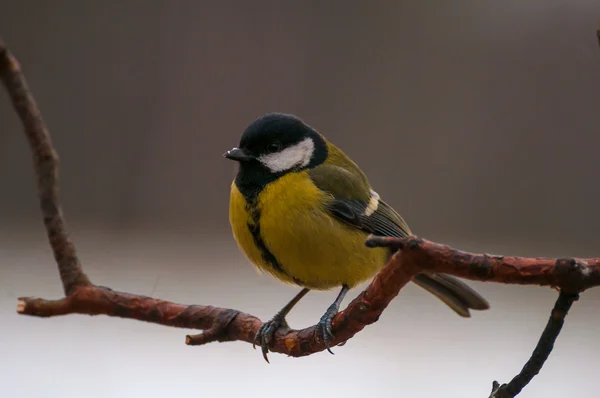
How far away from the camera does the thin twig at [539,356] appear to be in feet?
1.82

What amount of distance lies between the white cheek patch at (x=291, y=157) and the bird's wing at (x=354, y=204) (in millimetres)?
31

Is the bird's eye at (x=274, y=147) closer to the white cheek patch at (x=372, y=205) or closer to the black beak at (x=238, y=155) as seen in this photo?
the black beak at (x=238, y=155)

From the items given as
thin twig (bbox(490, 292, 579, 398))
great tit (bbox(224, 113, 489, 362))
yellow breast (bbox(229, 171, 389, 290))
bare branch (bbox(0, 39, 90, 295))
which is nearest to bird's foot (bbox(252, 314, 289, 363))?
great tit (bbox(224, 113, 489, 362))

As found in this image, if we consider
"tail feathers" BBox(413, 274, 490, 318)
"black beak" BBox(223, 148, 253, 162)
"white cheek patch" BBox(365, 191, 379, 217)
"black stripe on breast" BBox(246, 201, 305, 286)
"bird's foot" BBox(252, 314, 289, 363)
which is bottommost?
"bird's foot" BBox(252, 314, 289, 363)

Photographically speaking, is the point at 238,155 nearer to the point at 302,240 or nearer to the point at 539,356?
the point at 302,240

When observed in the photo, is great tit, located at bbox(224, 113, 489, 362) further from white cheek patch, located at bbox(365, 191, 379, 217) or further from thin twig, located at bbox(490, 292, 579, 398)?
thin twig, located at bbox(490, 292, 579, 398)

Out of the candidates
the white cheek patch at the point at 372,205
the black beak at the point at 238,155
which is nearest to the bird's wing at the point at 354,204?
the white cheek patch at the point at 372,205

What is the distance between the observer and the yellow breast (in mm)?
1041

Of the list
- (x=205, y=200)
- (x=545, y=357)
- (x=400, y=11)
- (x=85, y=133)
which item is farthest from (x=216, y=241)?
(x=545, y=357)

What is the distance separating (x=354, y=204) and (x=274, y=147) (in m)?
0.17

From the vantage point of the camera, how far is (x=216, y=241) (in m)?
1.87

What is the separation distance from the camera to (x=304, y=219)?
1.06 m

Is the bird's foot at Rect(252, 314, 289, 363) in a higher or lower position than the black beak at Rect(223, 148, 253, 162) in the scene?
lower

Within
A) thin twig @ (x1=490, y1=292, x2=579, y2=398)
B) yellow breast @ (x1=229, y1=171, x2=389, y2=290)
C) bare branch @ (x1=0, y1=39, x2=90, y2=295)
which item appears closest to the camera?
thin twig @ (x1=490, y1=292, x2=579, y2=398)
